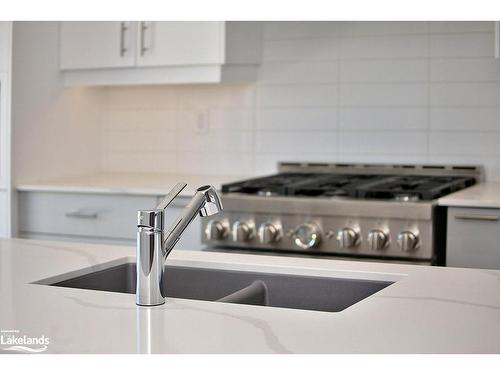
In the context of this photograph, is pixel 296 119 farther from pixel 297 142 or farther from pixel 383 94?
pixel 383 94

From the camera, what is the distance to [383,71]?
147 inches

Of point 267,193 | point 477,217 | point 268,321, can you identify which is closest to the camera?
point 268,321

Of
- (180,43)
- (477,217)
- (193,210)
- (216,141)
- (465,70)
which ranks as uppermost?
(180,43)

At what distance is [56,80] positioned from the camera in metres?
3.91

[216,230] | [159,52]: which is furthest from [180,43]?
[216,230]

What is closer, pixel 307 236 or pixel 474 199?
pixel 474 199

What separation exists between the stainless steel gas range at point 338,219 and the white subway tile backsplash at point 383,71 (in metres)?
0.57

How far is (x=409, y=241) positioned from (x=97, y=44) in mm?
1839

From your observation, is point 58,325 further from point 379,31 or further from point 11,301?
point 379,31

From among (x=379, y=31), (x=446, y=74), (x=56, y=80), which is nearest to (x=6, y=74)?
(x=56, y=80)

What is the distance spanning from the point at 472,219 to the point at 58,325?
6.27 feet

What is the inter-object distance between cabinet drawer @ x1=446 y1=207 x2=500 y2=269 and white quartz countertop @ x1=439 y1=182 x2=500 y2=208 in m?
0.03

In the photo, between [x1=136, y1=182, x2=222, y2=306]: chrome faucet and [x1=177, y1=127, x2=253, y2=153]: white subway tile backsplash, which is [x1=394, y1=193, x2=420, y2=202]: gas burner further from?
[x1=136, y1=182, x2=222, y2=306]: chrome faucet

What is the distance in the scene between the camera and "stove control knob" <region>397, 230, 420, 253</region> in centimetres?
291
